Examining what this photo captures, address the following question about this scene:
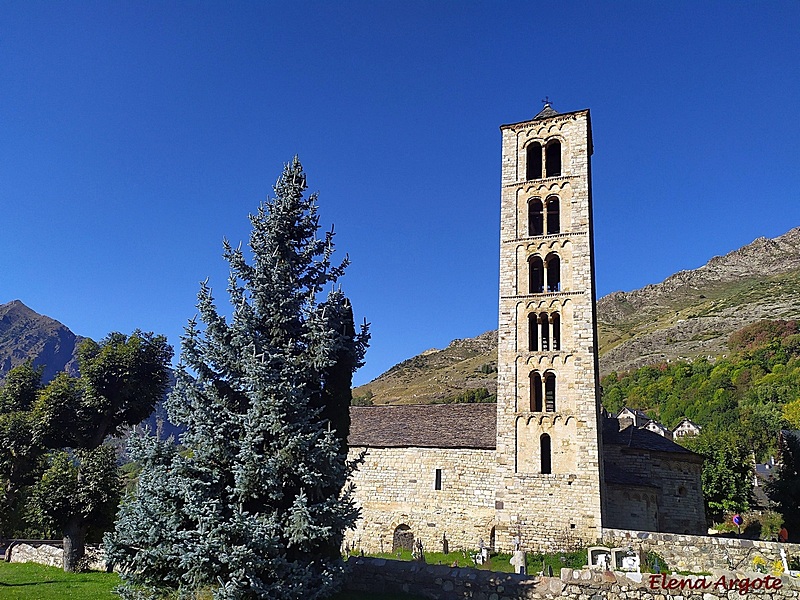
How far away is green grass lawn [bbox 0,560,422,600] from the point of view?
42.2 feet

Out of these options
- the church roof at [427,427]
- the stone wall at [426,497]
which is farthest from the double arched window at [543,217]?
the stone wall at [426,497]

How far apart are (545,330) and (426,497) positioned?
9.76 metres

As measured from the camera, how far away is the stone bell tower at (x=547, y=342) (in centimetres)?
2303

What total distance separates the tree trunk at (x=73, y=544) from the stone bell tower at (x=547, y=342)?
15.7 meters

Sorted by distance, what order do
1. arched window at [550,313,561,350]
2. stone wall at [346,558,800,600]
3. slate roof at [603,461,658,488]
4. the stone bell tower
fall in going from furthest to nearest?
arched window at [550,313,561,350], slate roof at [603,461,658,488], the stone bell tower, stone wall at [346,558,800,600]

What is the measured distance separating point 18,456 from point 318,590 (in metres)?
16.3

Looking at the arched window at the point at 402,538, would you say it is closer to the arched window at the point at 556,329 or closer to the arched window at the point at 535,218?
the arched window at the point at 556,329

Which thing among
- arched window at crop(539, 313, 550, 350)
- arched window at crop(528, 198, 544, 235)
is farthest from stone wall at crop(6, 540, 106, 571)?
arched window at crop(528, 198, 544, 235)

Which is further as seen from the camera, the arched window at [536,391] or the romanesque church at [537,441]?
the arched window at [536,391]

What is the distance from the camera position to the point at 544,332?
26.3m

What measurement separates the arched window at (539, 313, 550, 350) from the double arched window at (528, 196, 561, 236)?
4.45 m

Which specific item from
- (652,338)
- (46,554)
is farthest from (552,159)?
(652,338)

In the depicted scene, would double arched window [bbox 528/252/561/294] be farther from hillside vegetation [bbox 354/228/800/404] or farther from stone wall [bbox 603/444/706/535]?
hillside vegetation [bbox 354/228/800/404]

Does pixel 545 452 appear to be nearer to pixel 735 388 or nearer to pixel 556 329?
pixel 556 329
